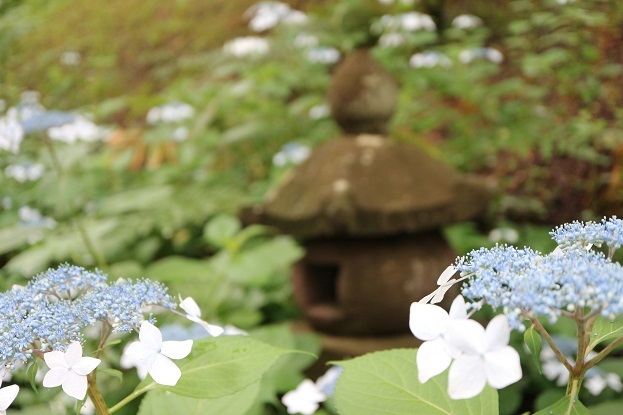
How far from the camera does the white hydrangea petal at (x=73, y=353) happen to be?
0.63m

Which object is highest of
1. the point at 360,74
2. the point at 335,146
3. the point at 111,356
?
the point at 360,74

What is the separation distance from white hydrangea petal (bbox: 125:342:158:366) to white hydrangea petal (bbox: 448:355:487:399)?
297 mm

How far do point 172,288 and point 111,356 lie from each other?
506 millimetres

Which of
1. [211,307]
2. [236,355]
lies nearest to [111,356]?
[211,307]

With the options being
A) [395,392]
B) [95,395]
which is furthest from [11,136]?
[395,392]

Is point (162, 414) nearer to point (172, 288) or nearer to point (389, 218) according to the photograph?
point (389, 218)

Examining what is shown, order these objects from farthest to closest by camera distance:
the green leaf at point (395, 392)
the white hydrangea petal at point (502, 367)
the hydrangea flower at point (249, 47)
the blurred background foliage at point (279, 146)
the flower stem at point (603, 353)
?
the hydrangea flower at point (249, 47) < the blurred background foliage at point (279, 146) < the green leaf at point (395, 392) < the flower stem at point (603, 353) < the white hydrangea petal at point (502, 367)

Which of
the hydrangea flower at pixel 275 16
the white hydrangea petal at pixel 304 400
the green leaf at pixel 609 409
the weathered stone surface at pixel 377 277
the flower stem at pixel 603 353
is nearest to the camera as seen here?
the flower stem at pixel 603 353

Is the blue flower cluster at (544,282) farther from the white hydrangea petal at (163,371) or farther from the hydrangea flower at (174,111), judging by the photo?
the hydrangea flower at (174,111)

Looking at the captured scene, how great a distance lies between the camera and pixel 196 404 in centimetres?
91

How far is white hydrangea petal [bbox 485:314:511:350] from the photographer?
518mm

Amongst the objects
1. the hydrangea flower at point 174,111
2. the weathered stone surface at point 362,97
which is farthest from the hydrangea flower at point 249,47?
the weathered stone surface at point 362,97

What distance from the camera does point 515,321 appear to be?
1.74 ft

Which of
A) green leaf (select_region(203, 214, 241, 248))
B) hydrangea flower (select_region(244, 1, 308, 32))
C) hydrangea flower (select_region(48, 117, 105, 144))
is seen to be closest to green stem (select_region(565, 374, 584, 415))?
green leaf (select_region(203, 214, 241, 248))
